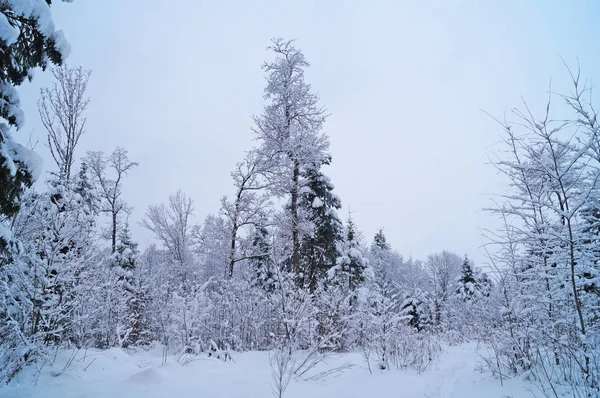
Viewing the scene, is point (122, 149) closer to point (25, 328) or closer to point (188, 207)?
point (188, 207)

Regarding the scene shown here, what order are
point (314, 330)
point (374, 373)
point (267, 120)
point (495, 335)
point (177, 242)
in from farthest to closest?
point (177, 242)
point (267, 120)
point (314, 330)
point (495, 335)
point (374, 373)

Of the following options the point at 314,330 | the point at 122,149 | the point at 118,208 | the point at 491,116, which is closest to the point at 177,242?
the point at 118,208

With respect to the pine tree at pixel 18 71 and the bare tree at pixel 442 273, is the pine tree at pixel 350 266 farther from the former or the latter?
the bare tree at pixel 442 273

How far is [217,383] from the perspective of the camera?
193 inches

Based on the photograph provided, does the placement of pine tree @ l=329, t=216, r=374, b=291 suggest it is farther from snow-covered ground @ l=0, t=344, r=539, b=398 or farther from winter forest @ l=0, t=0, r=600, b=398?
snow-covered ground @ l=0, t=344, r=539, b=398

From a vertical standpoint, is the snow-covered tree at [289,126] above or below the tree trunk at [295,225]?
above

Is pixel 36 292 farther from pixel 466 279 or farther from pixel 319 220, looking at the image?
pixel 466 279

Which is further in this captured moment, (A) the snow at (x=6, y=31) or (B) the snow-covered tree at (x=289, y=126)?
(B) the snow-covered tree at (x=289, y=126)

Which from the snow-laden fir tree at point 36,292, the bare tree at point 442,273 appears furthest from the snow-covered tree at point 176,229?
the bare tree at point 442,273

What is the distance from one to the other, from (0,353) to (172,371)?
242cm

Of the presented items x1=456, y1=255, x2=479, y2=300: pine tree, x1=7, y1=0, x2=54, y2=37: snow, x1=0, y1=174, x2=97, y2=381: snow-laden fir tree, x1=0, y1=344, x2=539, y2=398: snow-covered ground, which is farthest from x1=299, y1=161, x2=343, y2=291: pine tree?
x1=456, y1=255, x2=479, y2=300: pine tree

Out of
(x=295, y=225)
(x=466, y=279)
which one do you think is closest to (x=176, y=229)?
(x=295, y=225)

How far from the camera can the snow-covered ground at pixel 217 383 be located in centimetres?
422

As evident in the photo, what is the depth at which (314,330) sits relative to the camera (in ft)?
33.2
